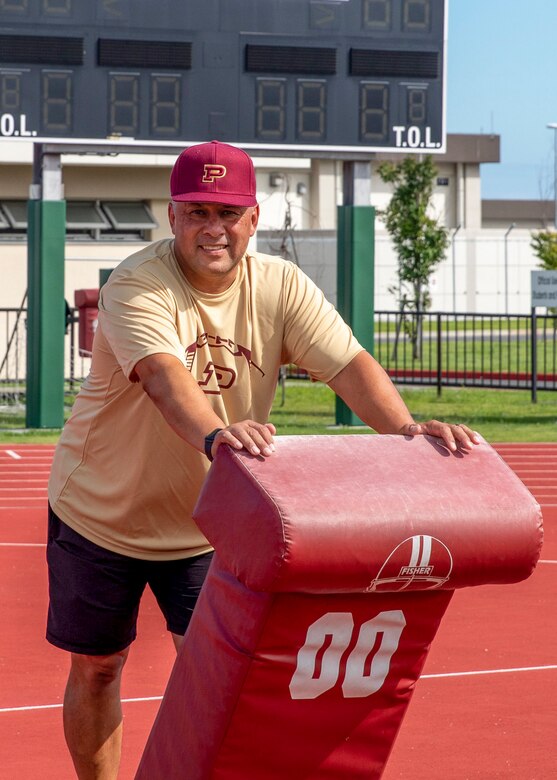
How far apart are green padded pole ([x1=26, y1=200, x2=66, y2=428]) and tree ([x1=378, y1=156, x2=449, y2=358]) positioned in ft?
43.0

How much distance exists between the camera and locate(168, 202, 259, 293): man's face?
12.5 ft

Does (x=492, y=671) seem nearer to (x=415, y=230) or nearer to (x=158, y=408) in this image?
(x=158, y=408)

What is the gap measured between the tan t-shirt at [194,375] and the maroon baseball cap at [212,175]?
23 centimetres

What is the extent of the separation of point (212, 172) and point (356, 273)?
1285cm

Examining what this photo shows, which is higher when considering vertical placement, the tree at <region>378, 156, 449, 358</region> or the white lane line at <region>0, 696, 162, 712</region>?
the tree at <region>378, 156, 449, 358</region>

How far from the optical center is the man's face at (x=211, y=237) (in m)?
3.81

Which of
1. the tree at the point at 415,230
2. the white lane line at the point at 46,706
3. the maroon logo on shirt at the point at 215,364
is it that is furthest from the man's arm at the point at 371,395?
the tree at the point at 415,230

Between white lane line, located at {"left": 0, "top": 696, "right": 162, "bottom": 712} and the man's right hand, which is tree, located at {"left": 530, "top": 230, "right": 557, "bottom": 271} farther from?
the man's right hand

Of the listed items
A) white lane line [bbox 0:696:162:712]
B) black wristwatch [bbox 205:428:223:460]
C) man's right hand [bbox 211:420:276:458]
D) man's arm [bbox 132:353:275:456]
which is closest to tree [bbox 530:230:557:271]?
white lane line [bbox 0:696:162:712]

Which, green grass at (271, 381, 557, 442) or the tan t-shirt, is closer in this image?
the tan t-shirt

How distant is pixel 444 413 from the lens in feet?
59.2

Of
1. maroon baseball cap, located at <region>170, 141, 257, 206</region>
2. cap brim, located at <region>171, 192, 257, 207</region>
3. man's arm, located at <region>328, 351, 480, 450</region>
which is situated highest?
maroon baseball cap, located at <region>170, 141, 257, 206</region>

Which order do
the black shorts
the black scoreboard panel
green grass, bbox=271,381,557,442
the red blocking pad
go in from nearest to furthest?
the red blocking pad < the black shorts < the black scoreboard panel < green grass, bbox=271,381,557,442

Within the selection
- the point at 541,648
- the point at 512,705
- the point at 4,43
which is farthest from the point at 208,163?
the point at 4,43
